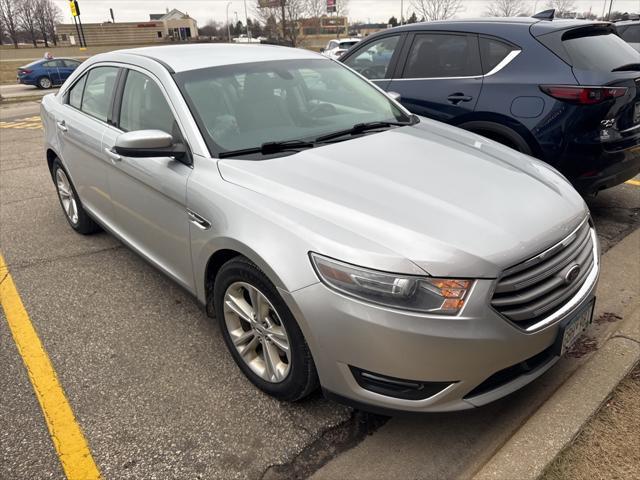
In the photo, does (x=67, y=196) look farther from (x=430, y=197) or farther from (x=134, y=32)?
(x=134, y=32)

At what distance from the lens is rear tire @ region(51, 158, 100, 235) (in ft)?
14.8

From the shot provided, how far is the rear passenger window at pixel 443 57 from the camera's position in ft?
14.9

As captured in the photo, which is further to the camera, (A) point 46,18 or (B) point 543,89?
(A) point 46,18

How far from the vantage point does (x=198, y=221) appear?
8.55 ft

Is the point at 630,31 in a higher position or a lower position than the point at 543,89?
higher

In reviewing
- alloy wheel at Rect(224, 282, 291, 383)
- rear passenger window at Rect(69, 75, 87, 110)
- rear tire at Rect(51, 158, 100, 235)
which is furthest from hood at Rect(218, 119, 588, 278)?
rear tire at Rect(51, 158, 100, 235)

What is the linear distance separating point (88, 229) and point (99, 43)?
320 feet

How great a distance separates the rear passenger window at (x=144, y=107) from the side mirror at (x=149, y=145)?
0.16 metres

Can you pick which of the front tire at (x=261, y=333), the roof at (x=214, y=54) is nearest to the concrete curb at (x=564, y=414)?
the front tire at (x=261, y=333)

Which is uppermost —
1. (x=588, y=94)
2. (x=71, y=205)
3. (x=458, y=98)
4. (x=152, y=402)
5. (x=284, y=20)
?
(x=284, y=20)

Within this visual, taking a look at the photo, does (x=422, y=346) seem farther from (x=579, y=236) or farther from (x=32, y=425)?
(x=32, y=425)

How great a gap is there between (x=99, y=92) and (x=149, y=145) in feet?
5.23

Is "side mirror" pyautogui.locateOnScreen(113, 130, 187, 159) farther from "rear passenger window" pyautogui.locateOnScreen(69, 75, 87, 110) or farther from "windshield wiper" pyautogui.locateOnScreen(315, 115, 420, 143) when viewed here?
"rear passenger window" pyautogui.locateOnScreen(69, 75, 87, 110)

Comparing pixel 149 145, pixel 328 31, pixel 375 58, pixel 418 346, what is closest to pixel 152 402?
pixel 149 145
